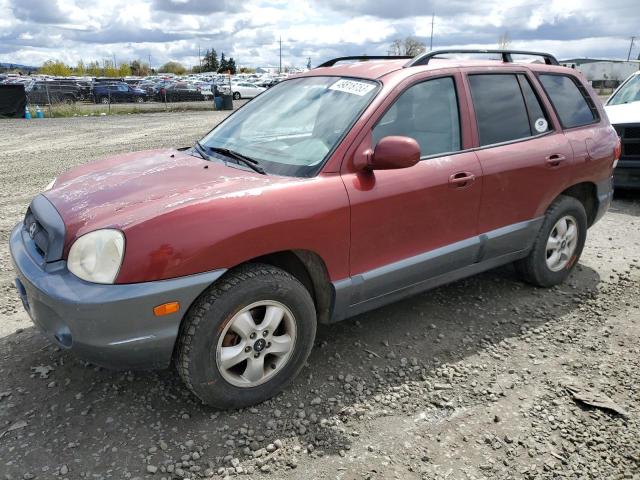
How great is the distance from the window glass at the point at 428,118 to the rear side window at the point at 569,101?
1.17 meters

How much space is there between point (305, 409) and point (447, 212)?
153cm

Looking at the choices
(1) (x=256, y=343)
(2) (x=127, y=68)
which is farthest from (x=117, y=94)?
(2) (x=127, y=68)

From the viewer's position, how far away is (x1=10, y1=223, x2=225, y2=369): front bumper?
2363mm

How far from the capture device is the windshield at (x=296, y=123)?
3.08m

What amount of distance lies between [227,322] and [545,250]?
2.84m

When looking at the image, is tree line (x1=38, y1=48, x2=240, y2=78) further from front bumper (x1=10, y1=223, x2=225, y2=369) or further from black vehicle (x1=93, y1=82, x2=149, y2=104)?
front bumper (x1=10, y1=223, x2=225, y2=369)

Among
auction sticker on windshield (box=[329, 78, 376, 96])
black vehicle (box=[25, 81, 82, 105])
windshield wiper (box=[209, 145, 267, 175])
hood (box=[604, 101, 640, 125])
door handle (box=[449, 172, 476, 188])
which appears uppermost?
black vehicle (box=[25, 81, 82, 105])

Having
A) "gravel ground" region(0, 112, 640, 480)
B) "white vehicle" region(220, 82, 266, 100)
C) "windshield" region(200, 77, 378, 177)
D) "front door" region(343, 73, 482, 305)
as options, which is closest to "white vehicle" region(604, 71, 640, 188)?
"gravel ground" region(0, 112, 640, 480)

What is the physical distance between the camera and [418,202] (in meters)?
3.25

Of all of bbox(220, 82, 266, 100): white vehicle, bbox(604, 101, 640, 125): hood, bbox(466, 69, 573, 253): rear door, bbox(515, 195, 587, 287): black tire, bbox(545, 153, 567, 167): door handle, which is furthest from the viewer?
bbox(220, 82, 266, 100): white vehicle

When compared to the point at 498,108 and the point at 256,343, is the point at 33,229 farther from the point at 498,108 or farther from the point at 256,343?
the point at 498,108

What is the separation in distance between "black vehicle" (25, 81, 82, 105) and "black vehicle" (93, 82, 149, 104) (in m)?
4.01

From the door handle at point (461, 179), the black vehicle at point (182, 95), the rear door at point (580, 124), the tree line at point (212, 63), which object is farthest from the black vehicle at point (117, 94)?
the tree line at point (212, 63)

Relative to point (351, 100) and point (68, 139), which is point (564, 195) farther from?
point (68, 139)
